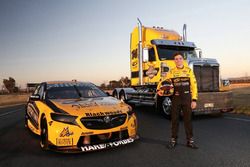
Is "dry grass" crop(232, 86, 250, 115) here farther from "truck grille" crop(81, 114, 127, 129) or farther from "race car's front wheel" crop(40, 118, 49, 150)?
"race car's front wheel" crop(40, 118, 49, 150)

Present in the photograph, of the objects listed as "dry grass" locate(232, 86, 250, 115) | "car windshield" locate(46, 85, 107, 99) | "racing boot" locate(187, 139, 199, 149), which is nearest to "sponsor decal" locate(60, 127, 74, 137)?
"car windshield" locate(46, 85, 107, 99)

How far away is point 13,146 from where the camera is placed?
5.50 metres

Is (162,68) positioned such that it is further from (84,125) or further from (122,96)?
(84,125)

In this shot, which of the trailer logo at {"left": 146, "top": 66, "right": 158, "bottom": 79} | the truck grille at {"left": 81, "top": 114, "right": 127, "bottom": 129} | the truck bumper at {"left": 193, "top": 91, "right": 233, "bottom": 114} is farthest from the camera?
the trailer logo at {"left": 146, "top": 66, "right": 158, "bottom": 79}

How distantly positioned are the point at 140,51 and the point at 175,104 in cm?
626

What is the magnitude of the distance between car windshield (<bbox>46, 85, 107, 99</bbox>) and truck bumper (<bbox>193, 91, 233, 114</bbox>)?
3.81 m

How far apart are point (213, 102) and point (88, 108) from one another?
5649 mm

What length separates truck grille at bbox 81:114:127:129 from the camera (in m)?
4.58

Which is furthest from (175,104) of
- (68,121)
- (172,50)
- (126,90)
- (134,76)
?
(126,90)

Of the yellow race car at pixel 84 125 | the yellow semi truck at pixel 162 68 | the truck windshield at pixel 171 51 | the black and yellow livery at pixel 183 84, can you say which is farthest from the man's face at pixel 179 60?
the truck windshield at pixel 171 51

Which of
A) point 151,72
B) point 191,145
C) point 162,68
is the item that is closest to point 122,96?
point 151,72

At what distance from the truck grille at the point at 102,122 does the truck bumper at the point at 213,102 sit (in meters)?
4.51

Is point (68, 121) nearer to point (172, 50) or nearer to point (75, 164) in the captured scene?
point (75, 164)

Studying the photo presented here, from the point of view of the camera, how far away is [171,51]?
10.4 meters
